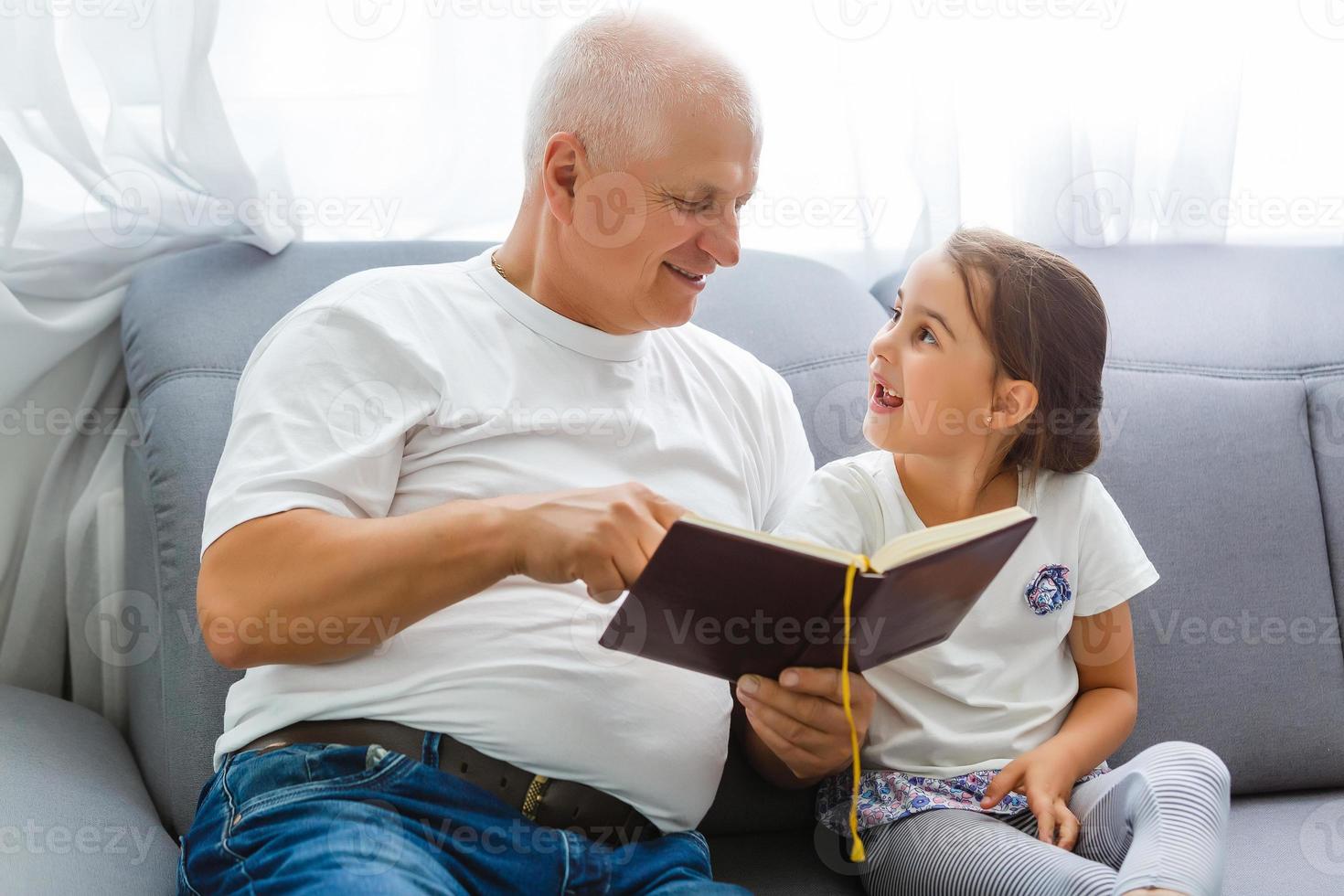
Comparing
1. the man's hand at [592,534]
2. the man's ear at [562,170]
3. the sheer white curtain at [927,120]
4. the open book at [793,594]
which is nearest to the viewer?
the open book at [793,594]

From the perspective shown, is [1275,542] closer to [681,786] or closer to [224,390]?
[681,786]

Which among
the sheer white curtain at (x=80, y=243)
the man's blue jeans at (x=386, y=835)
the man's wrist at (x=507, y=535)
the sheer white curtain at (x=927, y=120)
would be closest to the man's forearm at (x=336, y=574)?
the man's wrist at (x=507, y=535)

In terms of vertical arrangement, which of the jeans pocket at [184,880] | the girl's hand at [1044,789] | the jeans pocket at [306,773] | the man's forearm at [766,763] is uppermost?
the jeans pocket at [306,773]

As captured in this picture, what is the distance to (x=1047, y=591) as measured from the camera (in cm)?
147

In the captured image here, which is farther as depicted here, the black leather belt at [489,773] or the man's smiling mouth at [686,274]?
the man's smiling mouth at [686,274]

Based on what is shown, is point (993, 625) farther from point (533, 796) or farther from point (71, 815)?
point (71, 815)

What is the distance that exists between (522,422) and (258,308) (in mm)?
514

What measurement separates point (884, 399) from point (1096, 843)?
0.57 m

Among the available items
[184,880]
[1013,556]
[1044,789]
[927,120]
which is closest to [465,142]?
[927,120]

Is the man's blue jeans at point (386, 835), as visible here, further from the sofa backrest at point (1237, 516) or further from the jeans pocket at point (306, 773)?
the sofa backrest at point (1237, 516)

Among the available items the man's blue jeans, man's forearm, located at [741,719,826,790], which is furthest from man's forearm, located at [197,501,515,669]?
man's forearm, located at [741,719,826,790]

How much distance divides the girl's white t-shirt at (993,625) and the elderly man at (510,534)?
119mm

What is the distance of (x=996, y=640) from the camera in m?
1.49

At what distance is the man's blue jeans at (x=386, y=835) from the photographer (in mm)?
1134
